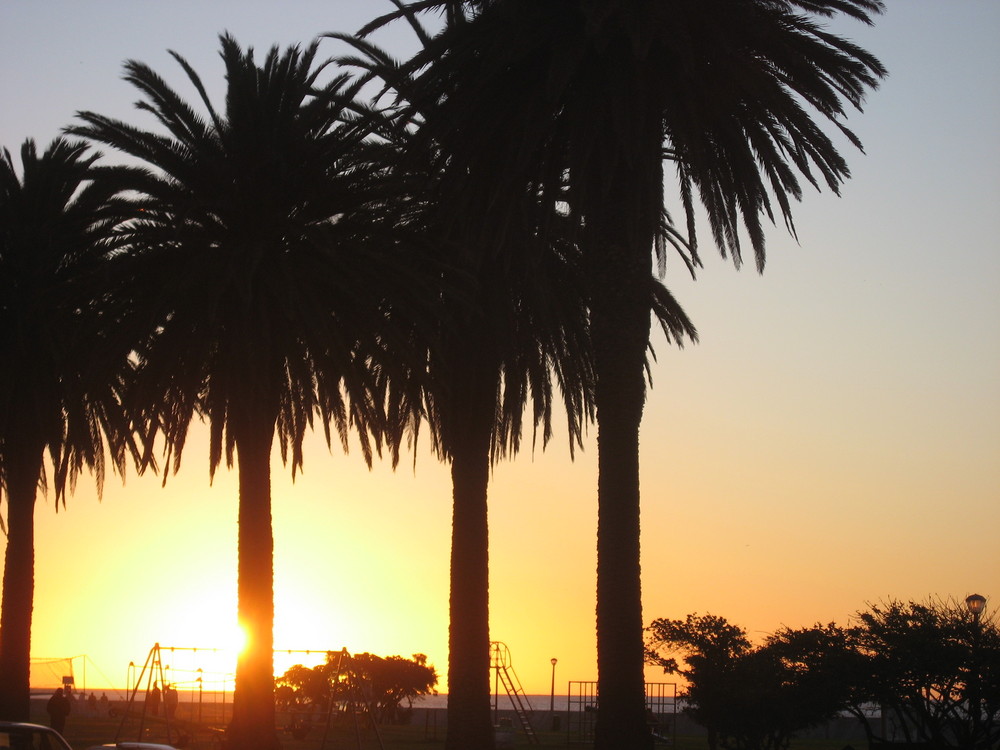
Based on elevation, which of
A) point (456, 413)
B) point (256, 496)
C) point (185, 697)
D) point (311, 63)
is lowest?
point (185, 697)

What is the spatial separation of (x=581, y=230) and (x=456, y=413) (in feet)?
16.6

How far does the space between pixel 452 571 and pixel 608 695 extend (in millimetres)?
8647

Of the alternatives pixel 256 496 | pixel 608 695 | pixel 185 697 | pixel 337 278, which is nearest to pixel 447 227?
pixel 337 278

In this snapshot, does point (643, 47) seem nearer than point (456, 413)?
Yes

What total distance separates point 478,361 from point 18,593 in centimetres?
1307

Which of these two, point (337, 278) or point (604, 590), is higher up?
point (337, 278)

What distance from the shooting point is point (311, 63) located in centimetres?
2966

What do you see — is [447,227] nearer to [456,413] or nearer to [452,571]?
[456,413]

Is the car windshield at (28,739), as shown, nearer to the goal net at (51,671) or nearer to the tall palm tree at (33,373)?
the tall palm tree at (33,373)

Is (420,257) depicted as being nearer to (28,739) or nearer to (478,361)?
(478,361)

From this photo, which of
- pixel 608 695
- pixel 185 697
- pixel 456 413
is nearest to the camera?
pixel 608 695

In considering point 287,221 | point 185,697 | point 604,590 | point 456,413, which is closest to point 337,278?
point 287,221

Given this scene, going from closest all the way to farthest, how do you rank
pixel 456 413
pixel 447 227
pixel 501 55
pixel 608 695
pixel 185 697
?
pixel 608 695, pixel 501 55, pixel 447 227, pixel 456 413, pixel 185 697

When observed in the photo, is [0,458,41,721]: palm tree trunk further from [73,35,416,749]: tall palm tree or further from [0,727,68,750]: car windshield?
[0,727,68,750]: car windshield
